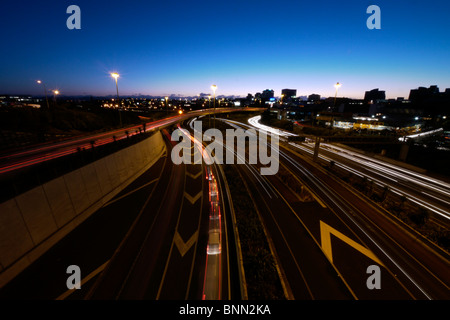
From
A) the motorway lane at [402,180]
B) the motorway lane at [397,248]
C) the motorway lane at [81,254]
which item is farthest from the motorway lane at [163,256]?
the motorway lane at [402,180]

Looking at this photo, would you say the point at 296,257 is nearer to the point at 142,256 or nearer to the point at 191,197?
the point at 142,256

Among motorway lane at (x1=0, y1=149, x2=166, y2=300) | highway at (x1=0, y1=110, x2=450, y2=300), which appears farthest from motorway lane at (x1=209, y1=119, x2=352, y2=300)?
motorway lane at (x1=0, y1=149, x2=166, y2=300)

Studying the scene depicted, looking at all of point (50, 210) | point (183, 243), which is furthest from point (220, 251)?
point (50, 210)

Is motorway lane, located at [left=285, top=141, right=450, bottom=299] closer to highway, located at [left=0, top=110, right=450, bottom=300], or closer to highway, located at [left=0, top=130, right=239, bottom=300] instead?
highway, located at [left=0, top=110, right=450, bottom=300]

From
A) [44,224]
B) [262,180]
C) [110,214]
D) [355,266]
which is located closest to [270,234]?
[355,266]

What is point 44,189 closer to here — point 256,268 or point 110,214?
point 110,214

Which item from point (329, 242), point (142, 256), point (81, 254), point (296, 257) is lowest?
point (296, 257)
